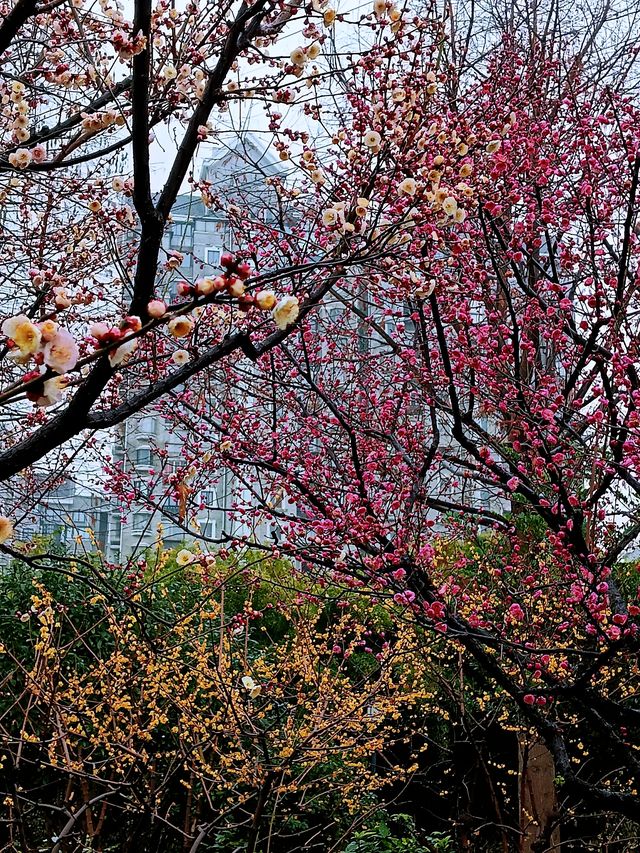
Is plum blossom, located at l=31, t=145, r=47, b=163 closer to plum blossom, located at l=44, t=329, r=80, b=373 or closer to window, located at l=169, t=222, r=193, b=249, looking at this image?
plum blossom, located at l=44, t=329, r=80, b=373

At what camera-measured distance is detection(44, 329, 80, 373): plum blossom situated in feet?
3.51

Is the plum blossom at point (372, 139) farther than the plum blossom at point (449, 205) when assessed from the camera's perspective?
Yes

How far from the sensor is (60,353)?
1.07 metres

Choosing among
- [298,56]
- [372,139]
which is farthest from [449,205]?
[298,56]

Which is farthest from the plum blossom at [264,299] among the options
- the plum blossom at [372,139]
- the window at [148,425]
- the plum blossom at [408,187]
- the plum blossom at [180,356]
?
the window at [148,425]

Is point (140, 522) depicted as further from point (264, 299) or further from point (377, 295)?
point (264, 299)

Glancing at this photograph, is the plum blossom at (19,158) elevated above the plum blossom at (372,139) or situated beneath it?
situated beneath

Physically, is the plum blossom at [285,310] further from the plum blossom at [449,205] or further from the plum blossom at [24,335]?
the plum blossom at [449,205]

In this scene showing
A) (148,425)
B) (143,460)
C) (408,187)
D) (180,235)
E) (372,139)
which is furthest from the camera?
(180,235)

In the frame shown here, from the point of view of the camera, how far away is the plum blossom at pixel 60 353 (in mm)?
1069

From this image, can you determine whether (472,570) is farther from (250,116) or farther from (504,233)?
(250,116)

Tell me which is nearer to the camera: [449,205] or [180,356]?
[180,356]

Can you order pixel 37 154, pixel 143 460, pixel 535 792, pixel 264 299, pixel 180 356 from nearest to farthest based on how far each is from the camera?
pixel 264 299 < pixel 180 356 < pixel 37 154 < pixel 535 792 < pixel 143 460

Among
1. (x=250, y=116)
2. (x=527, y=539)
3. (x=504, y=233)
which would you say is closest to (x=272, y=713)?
(x=527, y=539)
